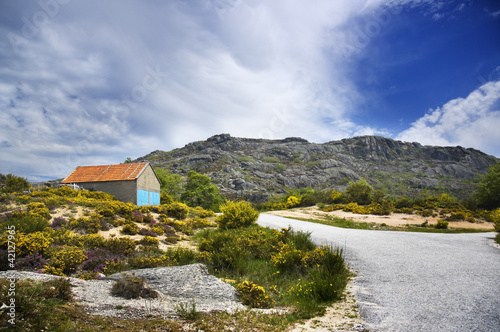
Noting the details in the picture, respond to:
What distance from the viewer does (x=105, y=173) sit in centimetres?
2964

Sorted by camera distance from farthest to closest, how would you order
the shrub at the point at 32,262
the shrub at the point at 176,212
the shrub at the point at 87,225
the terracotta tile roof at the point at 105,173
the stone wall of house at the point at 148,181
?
1. the terracotta tile roof at the point at 105,173
2. the stone wall of house at the point at 148,181
3. the shrub at the point at 176,212
4. the shrub at the point at 87,225
5. the shrub at the point at 32,262

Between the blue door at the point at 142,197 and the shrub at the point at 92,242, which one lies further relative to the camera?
the blue door at the point at 142,197

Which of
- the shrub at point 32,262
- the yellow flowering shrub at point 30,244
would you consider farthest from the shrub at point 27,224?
the shrub at point 32,262

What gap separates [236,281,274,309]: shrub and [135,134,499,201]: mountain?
71.8m

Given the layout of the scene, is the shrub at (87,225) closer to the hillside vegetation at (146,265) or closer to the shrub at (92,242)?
the hillside vegetation at (146,265)

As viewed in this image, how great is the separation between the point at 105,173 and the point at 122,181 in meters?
3.85

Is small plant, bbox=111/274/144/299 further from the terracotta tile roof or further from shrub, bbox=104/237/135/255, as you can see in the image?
the terracotta tile roof

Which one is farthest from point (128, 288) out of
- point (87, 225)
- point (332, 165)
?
point (332, 165)

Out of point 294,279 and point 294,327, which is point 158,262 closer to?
point 294,279

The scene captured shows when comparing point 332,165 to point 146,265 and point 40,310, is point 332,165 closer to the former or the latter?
point 146,265

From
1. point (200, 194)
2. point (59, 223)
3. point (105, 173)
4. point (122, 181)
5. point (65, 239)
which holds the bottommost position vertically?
point (65, 239)

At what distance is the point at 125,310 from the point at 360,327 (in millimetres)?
4022

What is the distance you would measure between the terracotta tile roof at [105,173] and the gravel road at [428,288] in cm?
2644

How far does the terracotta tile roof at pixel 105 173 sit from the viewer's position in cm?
2834
